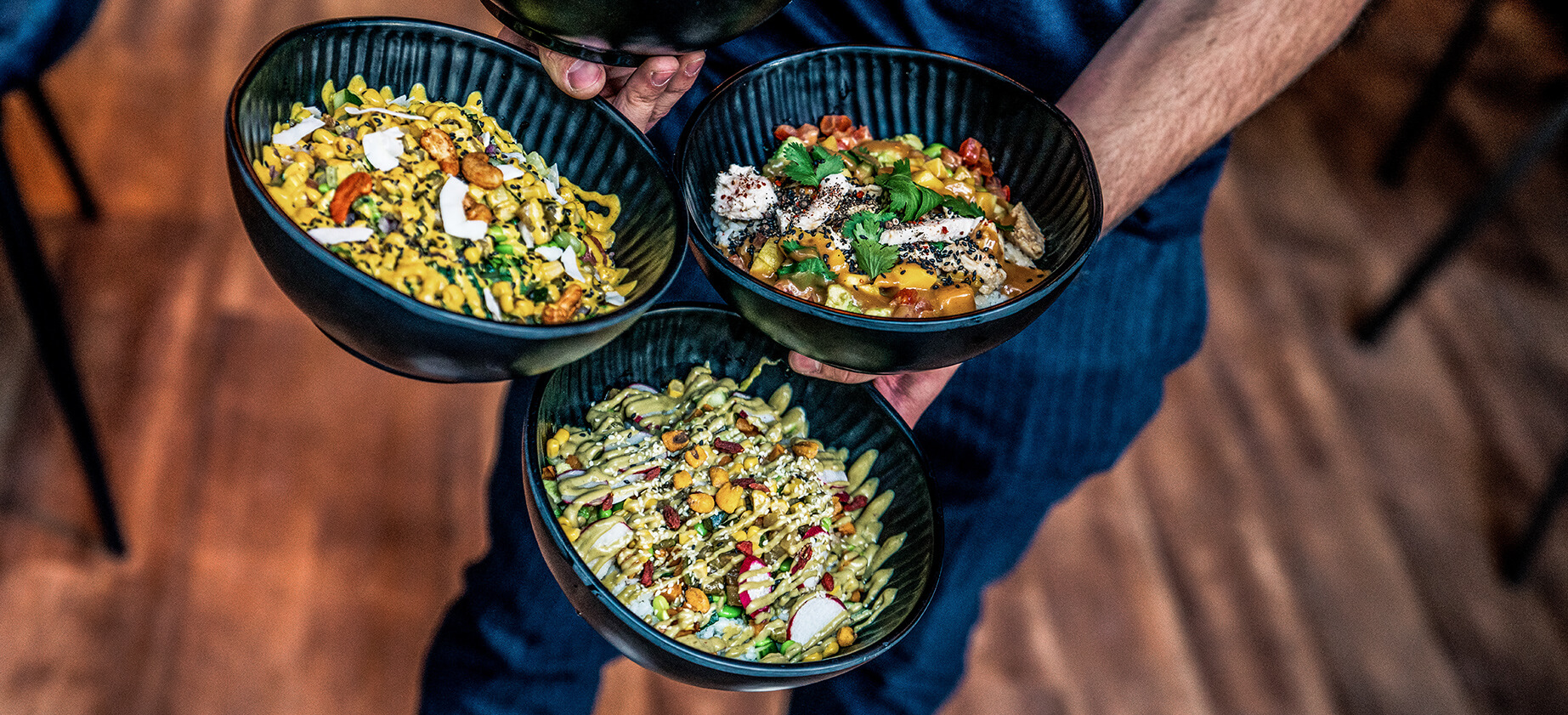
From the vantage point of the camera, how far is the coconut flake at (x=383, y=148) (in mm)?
768

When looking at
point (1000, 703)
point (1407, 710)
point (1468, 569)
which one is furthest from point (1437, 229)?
point (1000, 703)

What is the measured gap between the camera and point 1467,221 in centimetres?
232

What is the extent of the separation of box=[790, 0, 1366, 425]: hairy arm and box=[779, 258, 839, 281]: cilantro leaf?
0.76ft

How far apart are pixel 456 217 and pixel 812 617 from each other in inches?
15.4

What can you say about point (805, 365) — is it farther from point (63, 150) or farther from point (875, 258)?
point (63, 150)

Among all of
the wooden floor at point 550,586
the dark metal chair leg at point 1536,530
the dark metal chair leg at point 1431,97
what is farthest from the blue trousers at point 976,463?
the dark metal chair leg at point 1431,97

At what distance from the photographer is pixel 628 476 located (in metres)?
0.89

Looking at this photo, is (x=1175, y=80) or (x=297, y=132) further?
(x=1175, y=80)

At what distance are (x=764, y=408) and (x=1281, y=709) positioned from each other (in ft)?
4.60

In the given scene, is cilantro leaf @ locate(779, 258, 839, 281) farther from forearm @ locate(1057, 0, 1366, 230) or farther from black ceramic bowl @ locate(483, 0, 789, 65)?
forearm @ locate(1057, 0, 1366, 230)

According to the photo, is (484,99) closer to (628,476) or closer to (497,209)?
(497,209)

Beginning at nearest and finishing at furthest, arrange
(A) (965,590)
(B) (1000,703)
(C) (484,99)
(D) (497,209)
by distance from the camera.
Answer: (D) (497,209)
(C) (484,99)
(A) (965,590)
(B) (1000,703)

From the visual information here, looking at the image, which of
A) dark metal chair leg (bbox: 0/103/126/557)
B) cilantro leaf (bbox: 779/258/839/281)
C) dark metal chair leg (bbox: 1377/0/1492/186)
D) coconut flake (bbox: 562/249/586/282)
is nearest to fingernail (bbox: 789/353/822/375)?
cilantro leaf (bbox: 779/258/839/281)

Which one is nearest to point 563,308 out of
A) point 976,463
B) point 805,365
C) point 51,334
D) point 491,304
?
point 491,304
